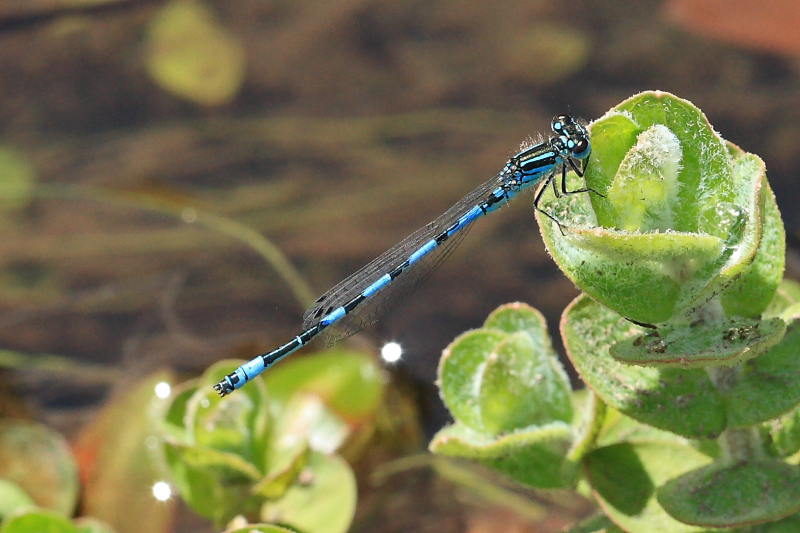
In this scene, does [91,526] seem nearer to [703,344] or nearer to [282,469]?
[282,469]

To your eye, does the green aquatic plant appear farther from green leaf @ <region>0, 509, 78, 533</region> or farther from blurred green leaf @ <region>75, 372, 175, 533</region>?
blurred green leaf @ <region>75, 372, 175, 533</region>

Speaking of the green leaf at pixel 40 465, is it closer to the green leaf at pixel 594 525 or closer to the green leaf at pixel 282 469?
the green leaf at pixel 282 469

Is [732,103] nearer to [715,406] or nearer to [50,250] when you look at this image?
[715,406]

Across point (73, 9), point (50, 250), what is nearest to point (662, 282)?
point (50, 250)

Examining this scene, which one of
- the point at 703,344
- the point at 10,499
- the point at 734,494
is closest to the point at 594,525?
the point at 734,494

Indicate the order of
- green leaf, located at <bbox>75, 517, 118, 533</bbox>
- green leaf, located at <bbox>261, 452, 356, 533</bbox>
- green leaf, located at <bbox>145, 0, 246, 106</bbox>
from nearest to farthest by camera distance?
green leaf, located at <bbox>261, 452, 356, 533</bbox>, green leaf, located at <bbox>75, 517, 118, 533</bbox>, green leaf, located at <bbox>145, 0, 246, 106</bbox>

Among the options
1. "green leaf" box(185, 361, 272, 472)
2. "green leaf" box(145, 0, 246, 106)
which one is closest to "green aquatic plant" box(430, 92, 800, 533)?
"green leaf" box(185, 361, 272, 472)
